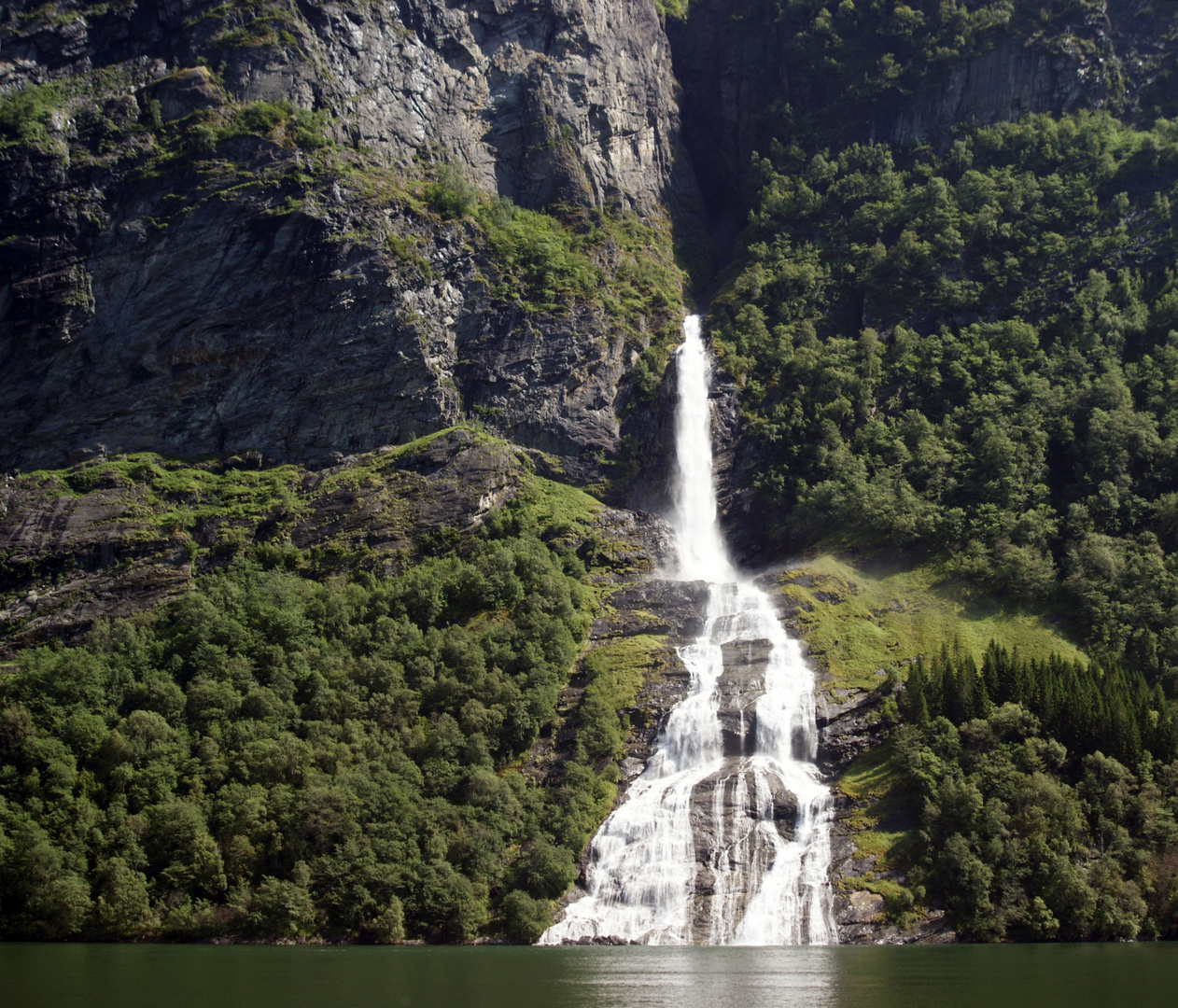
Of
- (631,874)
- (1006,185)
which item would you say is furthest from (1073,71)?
(631,874)

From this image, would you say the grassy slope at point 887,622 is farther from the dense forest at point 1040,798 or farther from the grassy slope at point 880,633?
the dense forest at point 1040,798

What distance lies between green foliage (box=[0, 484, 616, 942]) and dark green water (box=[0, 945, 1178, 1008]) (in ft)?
12.8

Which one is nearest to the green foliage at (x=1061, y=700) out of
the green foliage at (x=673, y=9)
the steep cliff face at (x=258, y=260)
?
the steep cliff face at (x=258, y=260)

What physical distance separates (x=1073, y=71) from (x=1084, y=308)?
38631 mm

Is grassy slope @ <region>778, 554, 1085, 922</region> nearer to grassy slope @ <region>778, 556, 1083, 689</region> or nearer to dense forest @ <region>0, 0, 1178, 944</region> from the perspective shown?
grassy slope @ <region>778, 556, 1083, 689</region>

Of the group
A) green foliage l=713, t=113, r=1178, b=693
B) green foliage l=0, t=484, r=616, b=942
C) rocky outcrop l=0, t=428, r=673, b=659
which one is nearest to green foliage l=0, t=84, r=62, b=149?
rocky outcrop l=0, t=428, r=673, b=659

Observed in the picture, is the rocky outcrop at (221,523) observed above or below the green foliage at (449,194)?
below

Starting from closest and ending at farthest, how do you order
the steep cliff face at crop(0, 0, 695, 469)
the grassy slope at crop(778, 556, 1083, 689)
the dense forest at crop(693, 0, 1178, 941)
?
the dense forest at crop(693, 0, 1178, 941), the grassy slope at crop(778, 556, 1083, 689), the steep cliff face at crop(0, 0, 695, 469)

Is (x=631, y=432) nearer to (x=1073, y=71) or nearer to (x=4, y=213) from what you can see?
(x=4, y=213)

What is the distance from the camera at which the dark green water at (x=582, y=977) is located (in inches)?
1193

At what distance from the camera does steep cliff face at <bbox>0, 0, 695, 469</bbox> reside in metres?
89.9

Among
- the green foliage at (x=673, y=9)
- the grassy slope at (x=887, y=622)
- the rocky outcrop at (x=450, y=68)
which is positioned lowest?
the grassy slope at (x=887, y=622)

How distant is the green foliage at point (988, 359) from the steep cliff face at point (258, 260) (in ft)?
62.6

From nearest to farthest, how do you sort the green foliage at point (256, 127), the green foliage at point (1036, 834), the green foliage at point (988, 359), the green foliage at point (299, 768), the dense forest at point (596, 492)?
the green foliage at point (1036, 834) < the green foliage at point (299, 768) < the dense forest at point (596, 492) < the green foliage at point (988, 359) < the green foliage at point (256, 127)
